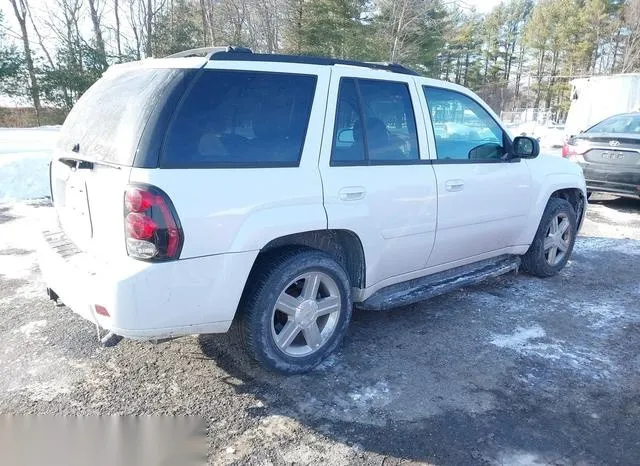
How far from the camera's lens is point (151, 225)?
2.40 metres

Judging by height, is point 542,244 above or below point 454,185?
below

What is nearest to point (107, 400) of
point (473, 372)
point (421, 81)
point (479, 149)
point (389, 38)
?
point (473, 372)

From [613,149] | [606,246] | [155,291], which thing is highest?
[613,149]

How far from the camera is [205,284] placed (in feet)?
8.53

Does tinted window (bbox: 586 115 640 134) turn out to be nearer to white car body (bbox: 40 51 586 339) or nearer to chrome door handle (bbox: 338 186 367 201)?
white car body (bbox: 40 51 586 339)

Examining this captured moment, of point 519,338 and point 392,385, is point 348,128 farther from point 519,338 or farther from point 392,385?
point 519,338

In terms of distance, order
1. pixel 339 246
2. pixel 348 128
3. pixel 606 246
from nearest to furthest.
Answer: pixel 348 128, pixel 339 246, pixel 606 246

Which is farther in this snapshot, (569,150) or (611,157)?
(569,150)

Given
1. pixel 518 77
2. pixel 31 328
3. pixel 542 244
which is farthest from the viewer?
pixel 518 77

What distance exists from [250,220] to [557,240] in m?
3.83

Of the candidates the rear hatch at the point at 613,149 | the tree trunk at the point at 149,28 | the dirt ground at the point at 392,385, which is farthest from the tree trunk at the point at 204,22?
the dirt ground at the point at 392,385

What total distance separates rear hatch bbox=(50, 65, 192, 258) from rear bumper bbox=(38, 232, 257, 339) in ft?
0.47

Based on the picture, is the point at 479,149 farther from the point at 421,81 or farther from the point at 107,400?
the point at 107,400

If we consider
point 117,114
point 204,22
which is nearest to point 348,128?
point 117,114
